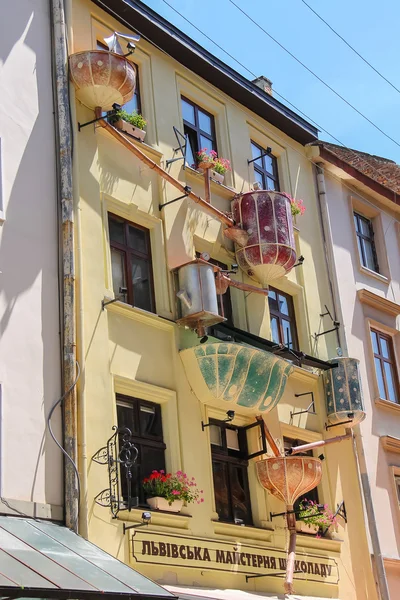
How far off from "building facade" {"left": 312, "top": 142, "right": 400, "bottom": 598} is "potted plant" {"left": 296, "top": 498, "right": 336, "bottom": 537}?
5.71ft

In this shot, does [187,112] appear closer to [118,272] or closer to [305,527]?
[118,272]

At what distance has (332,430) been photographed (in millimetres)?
17703

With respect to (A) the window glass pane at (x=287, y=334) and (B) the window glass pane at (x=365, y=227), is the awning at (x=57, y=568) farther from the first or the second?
(B) the window glass pane at (x=365, y=227)

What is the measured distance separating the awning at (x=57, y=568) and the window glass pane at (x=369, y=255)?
12.1 meters

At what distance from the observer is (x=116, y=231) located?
14758 mm

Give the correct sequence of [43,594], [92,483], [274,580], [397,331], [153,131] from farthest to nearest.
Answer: [397,331] → [153,131] → [274,580] → [92,483] → [43,594]

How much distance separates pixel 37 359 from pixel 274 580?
211 inches

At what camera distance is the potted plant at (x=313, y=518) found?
15.8 m

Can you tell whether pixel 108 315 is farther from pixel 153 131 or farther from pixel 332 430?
pixel 332 430

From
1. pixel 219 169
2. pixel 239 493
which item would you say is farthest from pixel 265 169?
pixel 239 493

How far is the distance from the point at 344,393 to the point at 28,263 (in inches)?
285

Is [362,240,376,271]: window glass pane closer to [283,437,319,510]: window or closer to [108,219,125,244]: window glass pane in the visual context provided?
[283,437,319,510]: window

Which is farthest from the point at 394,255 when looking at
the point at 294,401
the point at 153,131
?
the point at 153,131

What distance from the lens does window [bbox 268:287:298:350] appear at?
17.7 metres
